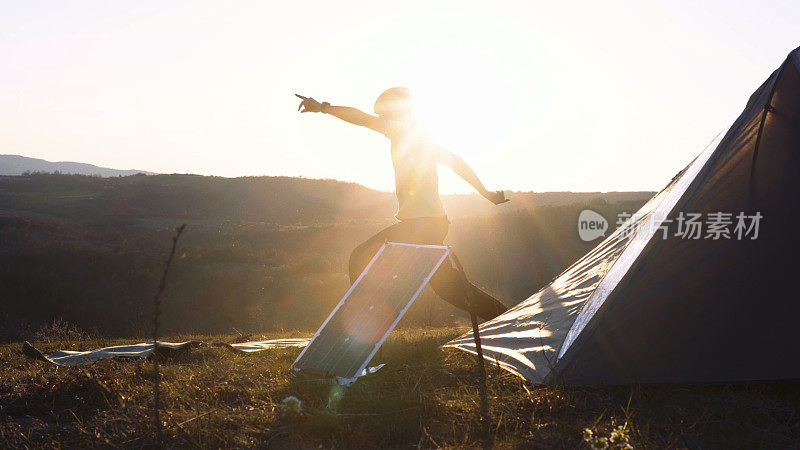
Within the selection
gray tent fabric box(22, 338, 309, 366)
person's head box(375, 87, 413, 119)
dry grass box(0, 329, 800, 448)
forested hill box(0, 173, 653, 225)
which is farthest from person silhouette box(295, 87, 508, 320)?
forested hill box(0, 173, 653, 225)

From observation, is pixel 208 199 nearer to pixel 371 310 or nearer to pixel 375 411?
pixel 371 310

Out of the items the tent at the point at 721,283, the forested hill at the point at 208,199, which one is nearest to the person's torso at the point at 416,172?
the tent at the point at 721,283

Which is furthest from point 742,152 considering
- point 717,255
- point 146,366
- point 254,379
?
point 146,366

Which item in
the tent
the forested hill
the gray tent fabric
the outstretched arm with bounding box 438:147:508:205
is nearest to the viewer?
the tent

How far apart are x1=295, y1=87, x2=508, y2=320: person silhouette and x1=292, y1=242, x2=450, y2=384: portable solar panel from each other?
1.40ft

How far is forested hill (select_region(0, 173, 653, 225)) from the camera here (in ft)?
113

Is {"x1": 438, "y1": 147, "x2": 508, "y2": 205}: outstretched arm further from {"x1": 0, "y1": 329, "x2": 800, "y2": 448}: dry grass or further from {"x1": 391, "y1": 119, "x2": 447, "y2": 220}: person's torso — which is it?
{"x1": 0, "y1": 329, "x2": 800, "y2": 448}: dry grass

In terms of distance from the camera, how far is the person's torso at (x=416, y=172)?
5.16m

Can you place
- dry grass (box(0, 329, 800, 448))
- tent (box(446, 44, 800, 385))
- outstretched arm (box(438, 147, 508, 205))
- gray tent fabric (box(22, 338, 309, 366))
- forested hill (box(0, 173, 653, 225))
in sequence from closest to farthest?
dry grass (box(0, 329, 800, 448)), tent (box(446, 44, 800, 385)), outstretched arm (box(438, 147, 508, 205)), gray tent fabric (box(22, 338, 309, 366)), forested hill (box(0, 173, 653, 225))

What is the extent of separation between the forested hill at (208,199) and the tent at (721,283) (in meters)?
27.6

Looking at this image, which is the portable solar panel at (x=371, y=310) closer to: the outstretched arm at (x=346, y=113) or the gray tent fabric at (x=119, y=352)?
the outstretched arm at (x=346, y=113)

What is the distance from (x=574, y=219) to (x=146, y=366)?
1954cm

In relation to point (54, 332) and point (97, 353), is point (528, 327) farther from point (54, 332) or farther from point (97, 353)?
point (54, 332)

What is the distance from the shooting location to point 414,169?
5.14m
